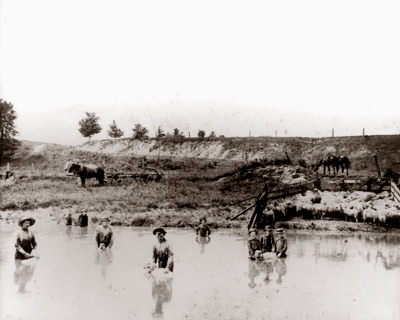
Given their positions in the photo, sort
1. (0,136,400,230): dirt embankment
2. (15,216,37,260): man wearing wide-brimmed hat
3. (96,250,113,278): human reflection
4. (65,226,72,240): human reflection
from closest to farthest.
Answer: (96,250,113,278): human reflection
(15,216,37,260): man wearing wide-brimmed hat
(65,226,72,240): human reflection
(0,136,400,230): dirt embankment

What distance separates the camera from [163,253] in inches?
408

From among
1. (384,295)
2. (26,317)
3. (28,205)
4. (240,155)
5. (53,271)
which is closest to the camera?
(26,317)

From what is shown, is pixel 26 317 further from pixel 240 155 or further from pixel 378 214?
pixel 240 155

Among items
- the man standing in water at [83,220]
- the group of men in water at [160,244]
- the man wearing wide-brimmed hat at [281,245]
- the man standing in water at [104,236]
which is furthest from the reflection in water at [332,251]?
the man standing in water at [83,220]

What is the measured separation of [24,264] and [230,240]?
680 centimetres

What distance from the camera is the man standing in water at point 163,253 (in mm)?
10258

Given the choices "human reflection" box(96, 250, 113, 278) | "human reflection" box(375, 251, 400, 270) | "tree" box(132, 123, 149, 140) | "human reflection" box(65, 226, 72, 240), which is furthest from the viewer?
"tree" box(132, 123, 149, 140)

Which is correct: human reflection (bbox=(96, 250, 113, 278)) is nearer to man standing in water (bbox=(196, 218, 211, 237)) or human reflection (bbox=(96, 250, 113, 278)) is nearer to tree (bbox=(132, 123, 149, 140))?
man standing in water (bbox=(196, 218, 211, 237))

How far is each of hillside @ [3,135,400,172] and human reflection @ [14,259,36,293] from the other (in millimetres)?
21461

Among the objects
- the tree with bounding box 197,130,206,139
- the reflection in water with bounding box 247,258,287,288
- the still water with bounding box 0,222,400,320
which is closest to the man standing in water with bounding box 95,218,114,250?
the still water with bounding box 0,222,400,320

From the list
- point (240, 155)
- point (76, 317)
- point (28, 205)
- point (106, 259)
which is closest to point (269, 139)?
point (240, 155)

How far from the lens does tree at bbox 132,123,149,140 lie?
55.4 metres

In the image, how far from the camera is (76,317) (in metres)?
8.00

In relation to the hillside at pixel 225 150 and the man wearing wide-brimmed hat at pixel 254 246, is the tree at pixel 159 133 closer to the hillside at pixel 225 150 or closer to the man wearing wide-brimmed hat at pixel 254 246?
the hillside at pixel 225 150
